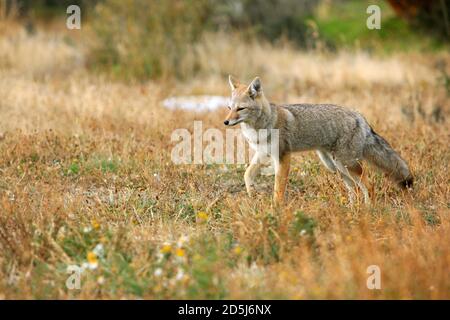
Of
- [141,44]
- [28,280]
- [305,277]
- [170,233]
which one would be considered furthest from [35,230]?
[141,44]

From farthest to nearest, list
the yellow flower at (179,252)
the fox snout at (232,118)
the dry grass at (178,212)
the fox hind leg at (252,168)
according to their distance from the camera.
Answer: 1. the fox hind leg at (252,168)
2. the fox snout at (232,118)
3. the yellow flower at (179,252)
4. the dry grass at (178,212)

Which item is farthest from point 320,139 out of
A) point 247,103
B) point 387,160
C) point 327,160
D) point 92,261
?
point 92,261

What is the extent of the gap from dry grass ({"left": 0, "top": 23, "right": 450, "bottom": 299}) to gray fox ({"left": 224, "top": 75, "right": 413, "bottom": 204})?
24cm

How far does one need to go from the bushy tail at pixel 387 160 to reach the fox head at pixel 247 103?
50.1 inches

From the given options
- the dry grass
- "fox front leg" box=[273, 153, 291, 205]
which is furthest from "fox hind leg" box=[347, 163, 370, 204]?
"fox front leg" box=[273, 153, 291, 205]

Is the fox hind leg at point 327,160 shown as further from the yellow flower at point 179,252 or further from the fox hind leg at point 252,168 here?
the yellow flower at point 179,252

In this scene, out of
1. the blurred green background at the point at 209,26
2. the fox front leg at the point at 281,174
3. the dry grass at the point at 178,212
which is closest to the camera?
the dry grass at the point at 178,212

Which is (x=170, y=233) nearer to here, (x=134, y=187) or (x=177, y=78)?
(x=134, y=187)

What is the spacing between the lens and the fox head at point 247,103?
22.6 ft

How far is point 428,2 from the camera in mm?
16984

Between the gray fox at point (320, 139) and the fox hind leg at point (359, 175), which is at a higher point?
the gray fox at point (320, 139)

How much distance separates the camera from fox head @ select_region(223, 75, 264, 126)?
6.90 metres

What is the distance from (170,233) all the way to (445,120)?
6.53 metres

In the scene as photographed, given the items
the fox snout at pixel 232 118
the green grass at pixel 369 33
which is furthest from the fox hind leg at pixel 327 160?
the green grass at pixel 369 33
